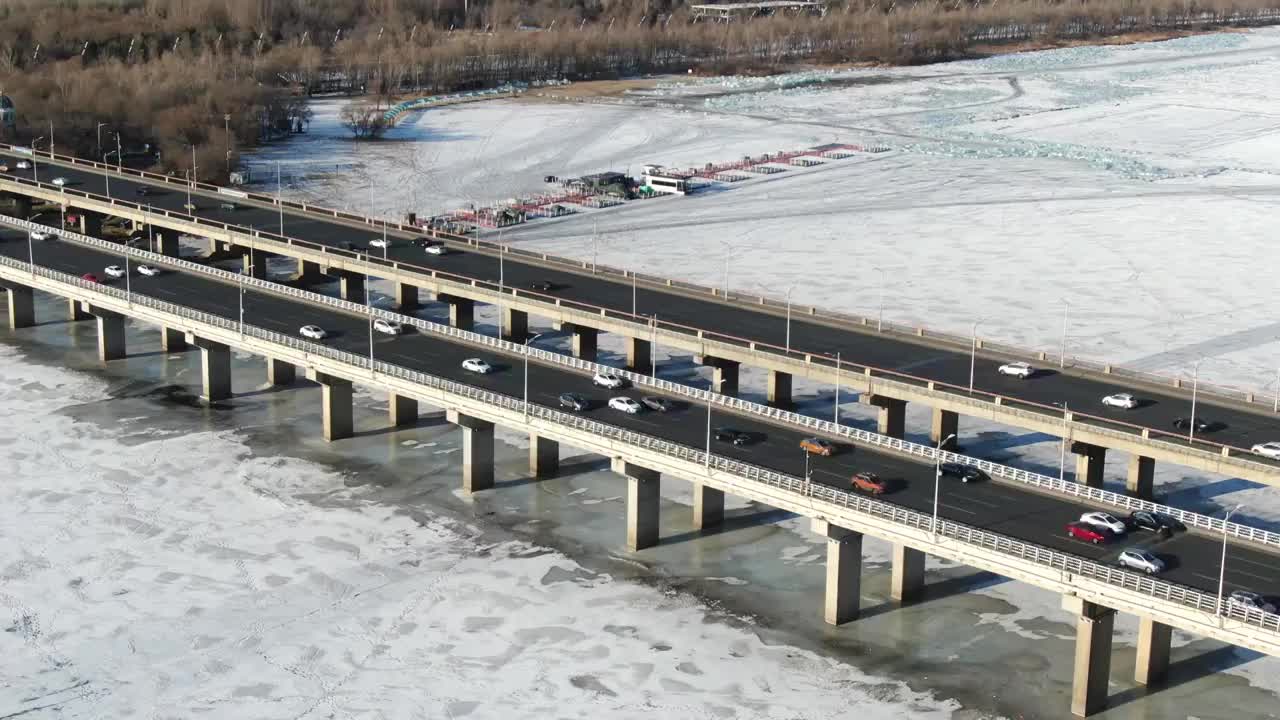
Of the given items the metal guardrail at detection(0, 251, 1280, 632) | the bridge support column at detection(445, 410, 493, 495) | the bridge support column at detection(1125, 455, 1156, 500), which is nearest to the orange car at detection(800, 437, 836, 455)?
the metal guardrail at detection(0, 251, 1280, 632)

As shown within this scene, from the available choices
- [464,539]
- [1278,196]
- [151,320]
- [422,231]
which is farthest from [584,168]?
[464,539]

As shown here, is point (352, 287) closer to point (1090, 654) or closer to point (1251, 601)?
point (1090, 654)

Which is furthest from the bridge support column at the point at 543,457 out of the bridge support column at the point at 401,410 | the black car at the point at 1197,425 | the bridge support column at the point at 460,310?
the black car at the point at 1197,425

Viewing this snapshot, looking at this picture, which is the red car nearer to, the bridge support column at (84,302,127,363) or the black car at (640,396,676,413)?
the black car at (640,396,676,413)

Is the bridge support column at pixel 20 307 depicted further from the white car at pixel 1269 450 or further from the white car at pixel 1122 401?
the white car at pixel 1269 450

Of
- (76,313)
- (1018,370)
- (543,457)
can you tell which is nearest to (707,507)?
(543,457)

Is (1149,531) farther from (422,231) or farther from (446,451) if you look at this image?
(422,231)
